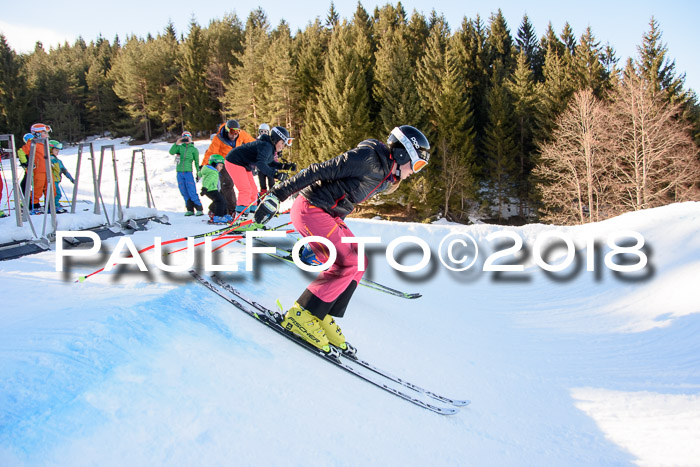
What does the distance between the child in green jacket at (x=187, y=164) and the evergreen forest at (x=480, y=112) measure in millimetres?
19147

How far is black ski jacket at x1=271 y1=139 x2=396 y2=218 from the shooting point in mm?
3643

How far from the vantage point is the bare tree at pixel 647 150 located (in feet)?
74.2

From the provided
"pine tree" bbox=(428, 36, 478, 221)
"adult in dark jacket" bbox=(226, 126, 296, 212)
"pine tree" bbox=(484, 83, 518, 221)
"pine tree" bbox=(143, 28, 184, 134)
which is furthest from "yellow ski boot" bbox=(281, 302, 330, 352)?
"pine tree" bbox=(143, 28, 184, 134)

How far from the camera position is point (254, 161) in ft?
24.7

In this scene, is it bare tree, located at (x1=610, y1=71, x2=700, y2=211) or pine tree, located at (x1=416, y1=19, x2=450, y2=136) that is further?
pine tree, located at (x1=416, y1=19, x2=450, y2=136)

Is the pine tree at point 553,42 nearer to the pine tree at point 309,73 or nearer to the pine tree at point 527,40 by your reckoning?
the pine tree at point 527,40

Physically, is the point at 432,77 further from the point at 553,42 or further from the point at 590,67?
the point at 553,42

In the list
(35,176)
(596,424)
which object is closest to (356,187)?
(596,424)

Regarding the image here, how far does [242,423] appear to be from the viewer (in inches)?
99.7

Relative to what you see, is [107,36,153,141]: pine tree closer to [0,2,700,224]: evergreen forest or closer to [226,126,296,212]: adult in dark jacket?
[0,2,700,224]: evergreen forest

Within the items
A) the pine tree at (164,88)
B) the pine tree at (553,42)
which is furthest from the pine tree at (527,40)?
the pine tree at (164,88)

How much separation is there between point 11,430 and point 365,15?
190 ft
